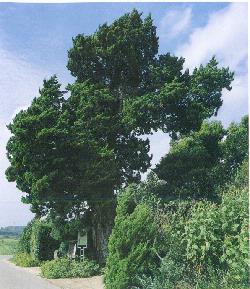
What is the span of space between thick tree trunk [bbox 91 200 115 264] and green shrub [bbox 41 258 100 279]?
55.3 inches

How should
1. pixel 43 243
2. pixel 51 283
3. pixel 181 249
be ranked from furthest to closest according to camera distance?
pixel 43 243 → pixel 51 283 → pixel 181 249

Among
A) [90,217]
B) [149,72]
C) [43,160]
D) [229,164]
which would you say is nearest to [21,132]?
[43,160]

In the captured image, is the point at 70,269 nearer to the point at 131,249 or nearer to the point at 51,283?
the point at 51,283

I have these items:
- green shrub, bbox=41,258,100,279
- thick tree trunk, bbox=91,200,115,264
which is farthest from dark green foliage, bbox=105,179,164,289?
thick tree trunk, bbox=91,200,115,264

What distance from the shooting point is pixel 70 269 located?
2438 cm

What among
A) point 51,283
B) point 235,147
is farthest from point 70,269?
point 235,147

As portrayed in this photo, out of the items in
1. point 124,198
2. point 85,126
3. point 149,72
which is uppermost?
point 149,72

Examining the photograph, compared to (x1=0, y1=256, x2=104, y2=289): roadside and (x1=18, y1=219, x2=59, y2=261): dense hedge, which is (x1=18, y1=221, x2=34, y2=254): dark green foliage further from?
(x1=0, y1=256, x2=104, y2=289): roadside

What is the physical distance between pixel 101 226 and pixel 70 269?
3191mm

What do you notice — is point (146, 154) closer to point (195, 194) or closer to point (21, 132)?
point (195, 194)

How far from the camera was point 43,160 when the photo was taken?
23.8 metres

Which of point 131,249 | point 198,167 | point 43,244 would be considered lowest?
point 131,249

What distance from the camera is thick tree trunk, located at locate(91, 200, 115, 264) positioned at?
26281mm

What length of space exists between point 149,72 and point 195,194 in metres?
7.44
